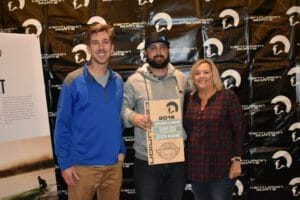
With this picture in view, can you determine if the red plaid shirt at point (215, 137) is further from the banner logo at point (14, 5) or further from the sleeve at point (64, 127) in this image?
the banner logo at point (14, 5)

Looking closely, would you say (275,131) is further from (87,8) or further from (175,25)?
(87,8)

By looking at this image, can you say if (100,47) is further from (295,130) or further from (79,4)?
(295,130)

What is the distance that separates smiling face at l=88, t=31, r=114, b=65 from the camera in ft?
7.02

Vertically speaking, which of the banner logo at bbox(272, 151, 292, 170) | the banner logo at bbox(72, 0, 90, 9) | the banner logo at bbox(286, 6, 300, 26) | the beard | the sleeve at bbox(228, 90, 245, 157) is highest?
the banner logo at bbox(72, 0, 90, 9)

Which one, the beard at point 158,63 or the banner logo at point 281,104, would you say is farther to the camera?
the banner logo at point 281,104

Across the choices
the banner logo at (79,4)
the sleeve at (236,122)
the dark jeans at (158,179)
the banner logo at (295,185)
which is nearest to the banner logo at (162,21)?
the banner logo at (79,4)

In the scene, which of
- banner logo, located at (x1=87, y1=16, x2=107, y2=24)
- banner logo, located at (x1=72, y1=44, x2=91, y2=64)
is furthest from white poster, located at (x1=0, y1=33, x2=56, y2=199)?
banner logo, located at (x1=87, y1=16, x2=107, y2=24)

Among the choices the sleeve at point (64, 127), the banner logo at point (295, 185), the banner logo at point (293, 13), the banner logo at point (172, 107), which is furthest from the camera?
the banner logo at point (295, 185)

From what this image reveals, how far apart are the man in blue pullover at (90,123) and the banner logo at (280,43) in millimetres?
1472

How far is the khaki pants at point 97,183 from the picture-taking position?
217cm

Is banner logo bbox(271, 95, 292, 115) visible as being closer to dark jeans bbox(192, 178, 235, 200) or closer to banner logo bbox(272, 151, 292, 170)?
banner logo bbox(272, 151, 292, 170)

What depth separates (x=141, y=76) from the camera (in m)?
2.32

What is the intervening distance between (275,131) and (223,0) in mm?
1190

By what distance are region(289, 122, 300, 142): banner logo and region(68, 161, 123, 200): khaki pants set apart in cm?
157
